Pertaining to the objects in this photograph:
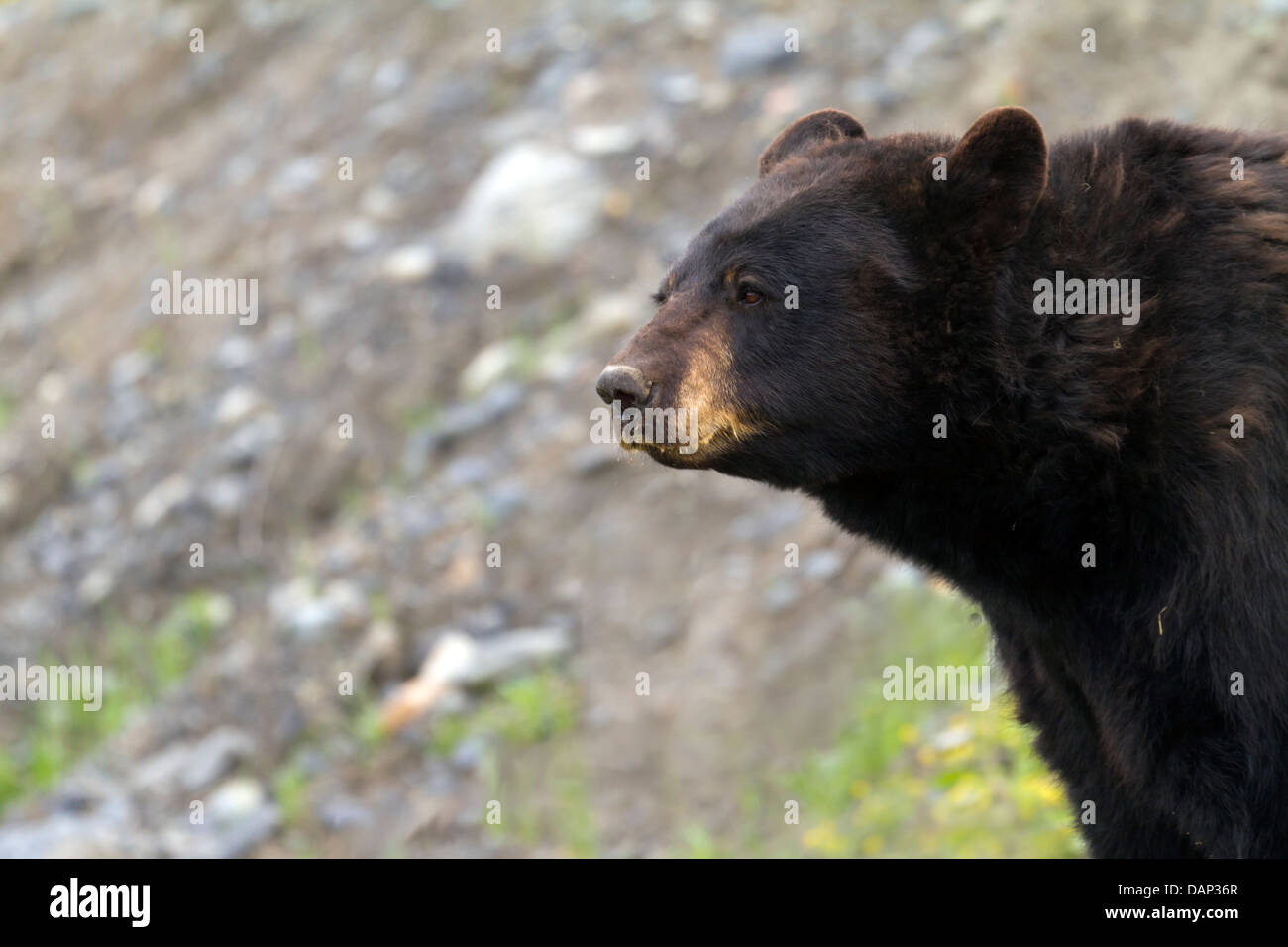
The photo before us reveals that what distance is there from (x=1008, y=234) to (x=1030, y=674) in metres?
1.33

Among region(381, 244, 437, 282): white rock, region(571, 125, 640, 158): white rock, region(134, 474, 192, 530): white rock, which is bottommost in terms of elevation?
region(134, 474, 192, 530): white rock

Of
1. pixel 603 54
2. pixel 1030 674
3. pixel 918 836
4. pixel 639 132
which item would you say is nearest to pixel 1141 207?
pixel 1030 674

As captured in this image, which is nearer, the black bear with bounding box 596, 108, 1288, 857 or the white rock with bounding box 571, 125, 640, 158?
the black bear with bounding box 596, 108, 1288, 857

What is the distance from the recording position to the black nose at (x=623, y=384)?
3.88 m

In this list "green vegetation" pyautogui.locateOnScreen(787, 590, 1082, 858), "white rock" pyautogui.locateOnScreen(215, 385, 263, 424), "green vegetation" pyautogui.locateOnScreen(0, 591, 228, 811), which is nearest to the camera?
"green vegetation" pyautogui.locateOnScreen(787, 590, 1082, 858)

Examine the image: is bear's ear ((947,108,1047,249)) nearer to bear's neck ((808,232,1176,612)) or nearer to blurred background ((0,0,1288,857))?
bear's neck ((808,232,1176,612))

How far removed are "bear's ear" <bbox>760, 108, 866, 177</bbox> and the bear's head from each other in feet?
1.71

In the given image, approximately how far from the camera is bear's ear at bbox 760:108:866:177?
4.67 m

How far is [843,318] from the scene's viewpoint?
4.00m

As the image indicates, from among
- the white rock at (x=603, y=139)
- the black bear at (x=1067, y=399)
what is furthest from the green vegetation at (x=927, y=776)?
the white rock at (x=603, y=139)

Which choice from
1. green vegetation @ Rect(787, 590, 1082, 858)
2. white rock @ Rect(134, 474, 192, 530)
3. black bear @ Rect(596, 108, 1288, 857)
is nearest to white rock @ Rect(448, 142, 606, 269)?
white rock @ Rect(134, 474, 192, 530)

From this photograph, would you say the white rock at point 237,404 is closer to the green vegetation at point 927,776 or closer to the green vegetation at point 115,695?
the green vegetation at point 115,695

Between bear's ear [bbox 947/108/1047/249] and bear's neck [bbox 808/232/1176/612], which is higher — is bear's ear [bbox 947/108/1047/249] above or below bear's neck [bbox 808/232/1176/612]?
above

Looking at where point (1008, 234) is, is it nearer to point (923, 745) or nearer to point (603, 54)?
point (923, 745)
